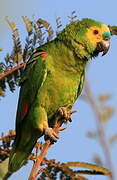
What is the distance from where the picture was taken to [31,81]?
2875 millimetres

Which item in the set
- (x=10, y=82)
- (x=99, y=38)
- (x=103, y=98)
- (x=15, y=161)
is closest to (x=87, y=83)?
(x=103, y=98)

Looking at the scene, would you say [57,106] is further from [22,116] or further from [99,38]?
[99,38]

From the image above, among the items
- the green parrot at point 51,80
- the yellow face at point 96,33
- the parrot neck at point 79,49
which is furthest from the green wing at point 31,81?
the yellow face at point 96,33

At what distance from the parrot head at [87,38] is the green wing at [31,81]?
0.39 meters

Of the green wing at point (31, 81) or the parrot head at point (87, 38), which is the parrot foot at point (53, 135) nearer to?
the green wing at point (31, 81)

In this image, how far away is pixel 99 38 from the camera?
10.4ft

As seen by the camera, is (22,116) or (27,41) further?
(22,116)

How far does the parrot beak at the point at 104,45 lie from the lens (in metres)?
3.11

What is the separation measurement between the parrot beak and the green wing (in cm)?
62

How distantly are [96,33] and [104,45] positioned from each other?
0.16 meters

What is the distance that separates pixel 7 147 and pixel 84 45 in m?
1.45

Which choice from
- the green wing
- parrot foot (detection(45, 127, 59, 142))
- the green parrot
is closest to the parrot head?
the green parrot

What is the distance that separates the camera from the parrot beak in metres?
3.11

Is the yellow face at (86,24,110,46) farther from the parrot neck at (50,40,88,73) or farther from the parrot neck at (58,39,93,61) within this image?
the parrot neck at (50,40,88,73)
